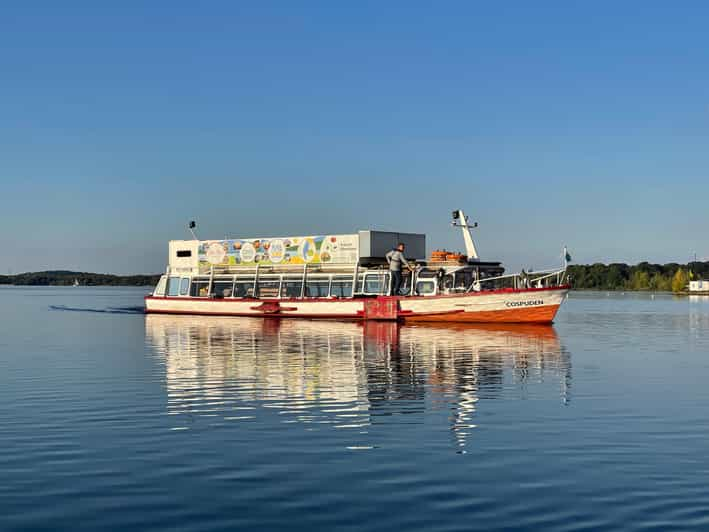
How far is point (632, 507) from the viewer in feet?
45.0

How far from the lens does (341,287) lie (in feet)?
247

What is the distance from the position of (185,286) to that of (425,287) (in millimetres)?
29166

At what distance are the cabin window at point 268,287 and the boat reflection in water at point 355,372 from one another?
1872 centimetres

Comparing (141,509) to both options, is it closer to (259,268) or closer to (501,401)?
(501,401)

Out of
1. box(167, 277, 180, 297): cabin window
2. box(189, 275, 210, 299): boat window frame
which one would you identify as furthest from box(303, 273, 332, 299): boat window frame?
box(167, 277, 180, 297): cabin window

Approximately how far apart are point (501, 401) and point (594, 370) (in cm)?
1157

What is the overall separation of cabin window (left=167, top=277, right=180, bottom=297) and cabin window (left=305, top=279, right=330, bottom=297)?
17.3m

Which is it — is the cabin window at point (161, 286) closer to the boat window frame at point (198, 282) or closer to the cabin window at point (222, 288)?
the boat window frame at point (198, 282)

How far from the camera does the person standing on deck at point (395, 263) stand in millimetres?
70375

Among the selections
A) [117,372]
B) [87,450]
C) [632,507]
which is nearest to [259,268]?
[117,372]

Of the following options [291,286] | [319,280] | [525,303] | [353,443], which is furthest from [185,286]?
[353,443]

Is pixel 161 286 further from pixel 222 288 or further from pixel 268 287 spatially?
pixel 268 287

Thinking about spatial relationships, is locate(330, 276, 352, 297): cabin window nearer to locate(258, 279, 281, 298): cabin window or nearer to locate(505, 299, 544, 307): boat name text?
locate(258, 279, 281, 298): cabin window

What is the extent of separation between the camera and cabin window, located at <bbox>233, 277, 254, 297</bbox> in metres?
82.4
